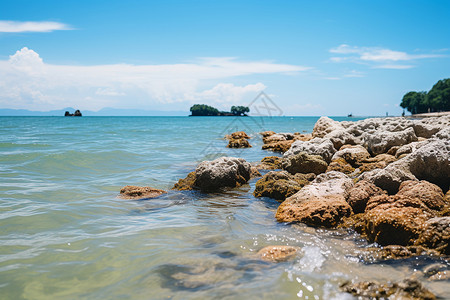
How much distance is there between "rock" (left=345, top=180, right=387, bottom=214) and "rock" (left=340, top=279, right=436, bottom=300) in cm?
258

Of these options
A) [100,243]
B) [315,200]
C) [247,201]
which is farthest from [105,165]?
[315,200]

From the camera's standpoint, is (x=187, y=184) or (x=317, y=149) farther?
(x=317, y=149)

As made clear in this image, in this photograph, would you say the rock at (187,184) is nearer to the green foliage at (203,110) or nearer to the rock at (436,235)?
the rock at (436,235)

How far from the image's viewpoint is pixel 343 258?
4.35m

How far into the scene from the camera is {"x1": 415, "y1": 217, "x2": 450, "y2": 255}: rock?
4.21 meters

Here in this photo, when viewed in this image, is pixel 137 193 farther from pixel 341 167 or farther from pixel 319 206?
pixel 341 167

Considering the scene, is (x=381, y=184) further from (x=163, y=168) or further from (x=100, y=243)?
(x=163, y=168)

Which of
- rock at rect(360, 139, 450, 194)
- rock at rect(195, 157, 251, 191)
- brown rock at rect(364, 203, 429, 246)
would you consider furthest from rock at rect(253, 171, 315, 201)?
brown rock at rect(364, 203, 429, 246)

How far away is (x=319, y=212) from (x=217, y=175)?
363 centimetres

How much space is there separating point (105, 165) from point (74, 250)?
29.1ft

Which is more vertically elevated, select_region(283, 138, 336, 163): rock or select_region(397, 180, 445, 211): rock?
select_region(283, 138, 336, 163): rock

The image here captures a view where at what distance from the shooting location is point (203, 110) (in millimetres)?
173750

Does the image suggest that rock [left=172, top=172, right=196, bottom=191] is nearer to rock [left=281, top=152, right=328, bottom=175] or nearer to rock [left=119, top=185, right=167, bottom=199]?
rock [left=119, top=185, right=167, bottom=199]

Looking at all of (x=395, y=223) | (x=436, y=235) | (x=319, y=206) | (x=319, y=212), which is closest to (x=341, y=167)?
(x=319, y=206)
